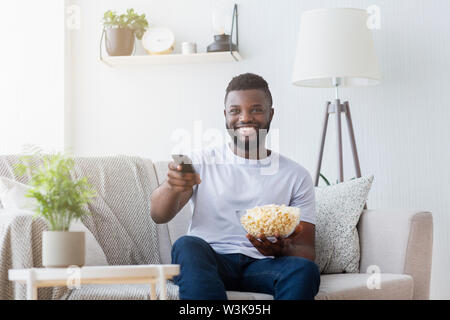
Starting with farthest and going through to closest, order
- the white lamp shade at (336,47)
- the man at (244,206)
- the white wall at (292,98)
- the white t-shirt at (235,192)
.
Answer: the white wall at (292,98) < the white lamp shade at (336,47) < the white t-shirt at (235,192) < the man at (244,206)

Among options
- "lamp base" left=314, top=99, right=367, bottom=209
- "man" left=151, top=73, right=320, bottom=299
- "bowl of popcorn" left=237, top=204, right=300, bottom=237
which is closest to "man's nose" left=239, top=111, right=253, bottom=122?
"man" left=151, top=73, right=320, bottom=299

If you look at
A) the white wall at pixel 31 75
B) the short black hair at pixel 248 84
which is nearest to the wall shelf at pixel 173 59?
the white wall at pixel 31 75

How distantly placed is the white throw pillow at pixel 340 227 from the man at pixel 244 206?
0.72ft

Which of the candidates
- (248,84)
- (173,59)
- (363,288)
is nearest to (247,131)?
(248,84)

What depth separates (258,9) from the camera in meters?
3.05

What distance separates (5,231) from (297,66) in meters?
1.58

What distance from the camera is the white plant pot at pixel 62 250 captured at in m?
1.25

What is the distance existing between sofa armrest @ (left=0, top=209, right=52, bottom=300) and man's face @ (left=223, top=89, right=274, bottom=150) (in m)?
0.69

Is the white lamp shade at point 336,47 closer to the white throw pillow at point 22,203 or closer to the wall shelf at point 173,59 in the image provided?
the wall shelf at point 173,59

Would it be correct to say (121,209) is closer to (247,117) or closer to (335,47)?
(247,117)

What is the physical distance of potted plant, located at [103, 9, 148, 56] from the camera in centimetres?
300

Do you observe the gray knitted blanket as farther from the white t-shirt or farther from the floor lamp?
the floor lamp

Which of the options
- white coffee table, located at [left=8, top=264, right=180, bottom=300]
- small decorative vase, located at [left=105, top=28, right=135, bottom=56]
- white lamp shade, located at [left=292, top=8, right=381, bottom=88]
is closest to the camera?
white coffee table, located at [left=8, top=264, right=180, bottom=300]

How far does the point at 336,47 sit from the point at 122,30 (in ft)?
3.65
